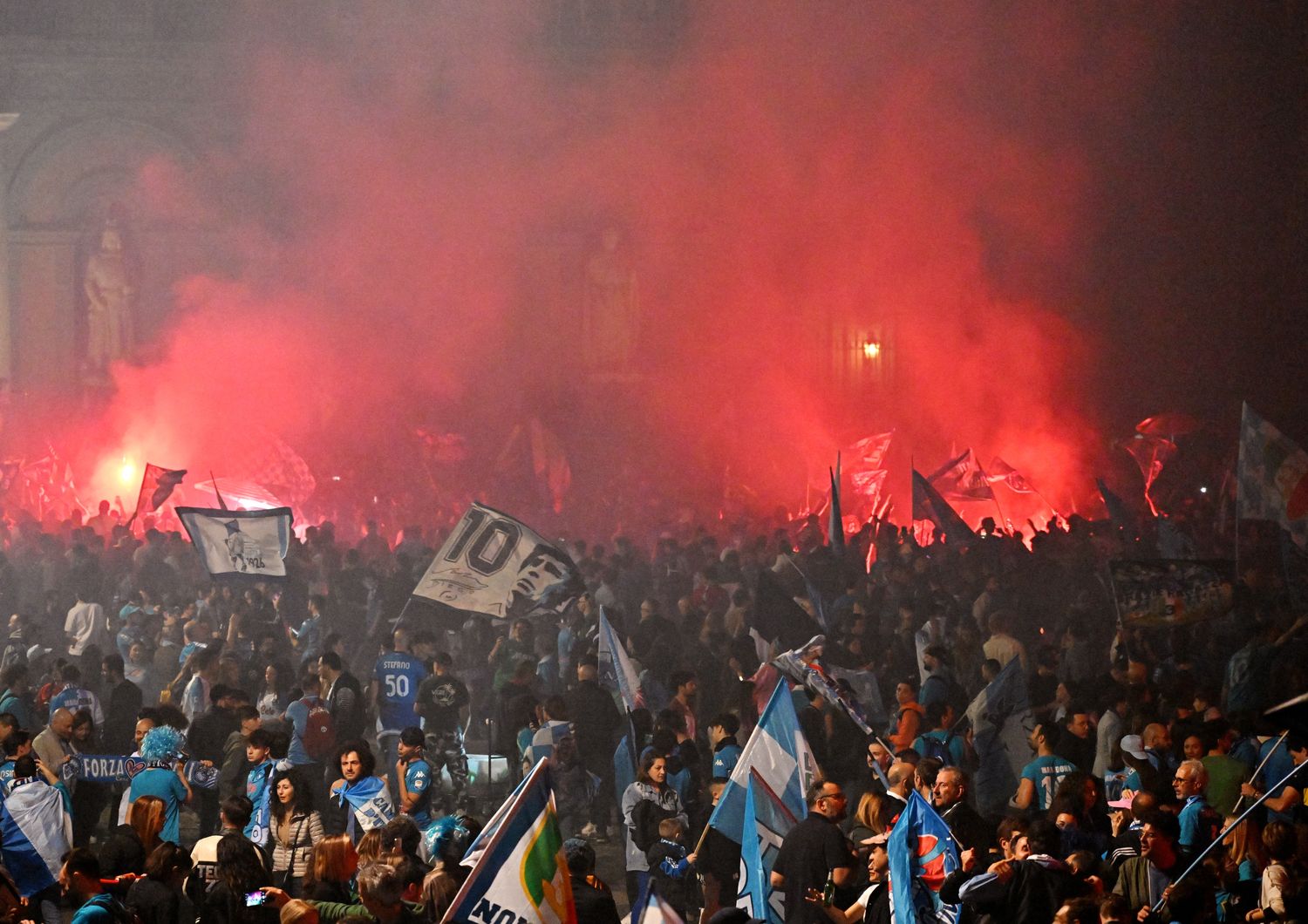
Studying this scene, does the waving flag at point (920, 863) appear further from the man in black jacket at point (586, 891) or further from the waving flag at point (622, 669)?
the waving flag at point (622, 669)

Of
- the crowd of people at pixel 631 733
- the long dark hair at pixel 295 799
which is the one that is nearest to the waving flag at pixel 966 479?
the crowd of people at pixel 631 733

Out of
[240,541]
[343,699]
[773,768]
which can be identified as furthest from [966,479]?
[773,768]

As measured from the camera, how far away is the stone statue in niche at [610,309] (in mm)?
25812

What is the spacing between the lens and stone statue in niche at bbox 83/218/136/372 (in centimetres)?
2497

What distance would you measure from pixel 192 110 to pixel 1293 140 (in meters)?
15.3

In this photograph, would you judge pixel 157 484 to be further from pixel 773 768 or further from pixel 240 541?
pixel 773 768

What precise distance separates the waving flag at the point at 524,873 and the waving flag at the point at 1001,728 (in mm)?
3786

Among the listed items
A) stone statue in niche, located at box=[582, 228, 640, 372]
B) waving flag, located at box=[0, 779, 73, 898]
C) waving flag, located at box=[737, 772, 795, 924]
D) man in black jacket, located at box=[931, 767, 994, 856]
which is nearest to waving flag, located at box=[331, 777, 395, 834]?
waving flag, located at box=[0, 779, 73, 898]

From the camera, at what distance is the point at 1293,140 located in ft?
77.7

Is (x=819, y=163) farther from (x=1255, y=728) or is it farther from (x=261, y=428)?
(x=1255, y=728)

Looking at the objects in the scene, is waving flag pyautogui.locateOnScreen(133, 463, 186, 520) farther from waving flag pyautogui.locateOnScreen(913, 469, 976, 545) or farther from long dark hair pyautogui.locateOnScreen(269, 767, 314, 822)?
long dark hair pyautogui.locateOnScreen(269, 767, 314, 822)

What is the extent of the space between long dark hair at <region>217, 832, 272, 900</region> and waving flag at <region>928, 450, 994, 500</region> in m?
12.7

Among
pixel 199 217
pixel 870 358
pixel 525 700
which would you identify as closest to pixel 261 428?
pixel 199 217

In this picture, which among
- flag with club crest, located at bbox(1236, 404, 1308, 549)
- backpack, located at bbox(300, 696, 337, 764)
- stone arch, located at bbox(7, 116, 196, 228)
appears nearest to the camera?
backpack, located at bbox(300, 696, 337, 764)
